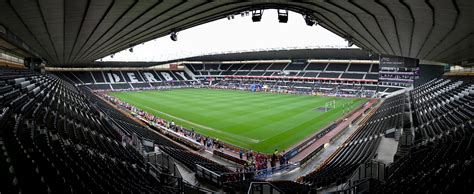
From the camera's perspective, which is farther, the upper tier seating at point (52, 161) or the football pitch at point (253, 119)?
the football pitch at point (253, 119)

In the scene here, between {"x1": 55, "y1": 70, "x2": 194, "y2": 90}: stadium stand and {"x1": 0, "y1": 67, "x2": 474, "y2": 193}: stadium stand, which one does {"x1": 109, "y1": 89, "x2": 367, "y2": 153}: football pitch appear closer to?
{"x1": 0, "y1": 67, "x2": 474, "y2": 193}: stadium stand

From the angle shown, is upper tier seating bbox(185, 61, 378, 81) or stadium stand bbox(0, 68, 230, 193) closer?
stadium stand bbox(0, 68, 230, 193)

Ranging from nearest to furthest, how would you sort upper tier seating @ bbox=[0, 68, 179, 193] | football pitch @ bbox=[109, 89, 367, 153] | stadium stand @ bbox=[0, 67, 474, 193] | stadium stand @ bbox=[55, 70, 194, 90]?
upper tier seating @ bbox=[0, 68, 179, 193], stadium stand @ bbox=[0, 67, 474, 193], football pitch @ bbox=[109, 89, 367, 153], stadium stand @ bbox=[55, 70, 194, 90]

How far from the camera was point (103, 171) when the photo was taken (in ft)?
23.1

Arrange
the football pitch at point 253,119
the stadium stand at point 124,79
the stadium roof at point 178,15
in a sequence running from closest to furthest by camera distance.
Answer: the stadium roof at point 178,15 → the football pitch at point 253,119 → the stadium stand at point 124,79

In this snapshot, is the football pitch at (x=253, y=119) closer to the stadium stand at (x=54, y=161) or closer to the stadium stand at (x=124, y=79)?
the stadium stand at (x=54, y=161)

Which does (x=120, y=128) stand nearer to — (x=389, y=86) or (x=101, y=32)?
(x=101, y=32)

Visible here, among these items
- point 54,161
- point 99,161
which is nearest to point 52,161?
point 54,161

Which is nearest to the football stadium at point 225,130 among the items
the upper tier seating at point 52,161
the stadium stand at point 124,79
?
the upper tier seating at point 52,161

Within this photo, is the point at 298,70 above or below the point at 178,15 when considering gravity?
below

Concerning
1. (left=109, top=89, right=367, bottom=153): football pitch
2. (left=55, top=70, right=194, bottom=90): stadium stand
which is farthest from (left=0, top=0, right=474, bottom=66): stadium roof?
(left=55, top=70, right=194, bottom=90): stadium stand

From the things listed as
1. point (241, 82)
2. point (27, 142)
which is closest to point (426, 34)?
point (27, 142)

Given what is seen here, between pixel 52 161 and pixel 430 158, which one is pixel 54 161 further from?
pixel 430 158

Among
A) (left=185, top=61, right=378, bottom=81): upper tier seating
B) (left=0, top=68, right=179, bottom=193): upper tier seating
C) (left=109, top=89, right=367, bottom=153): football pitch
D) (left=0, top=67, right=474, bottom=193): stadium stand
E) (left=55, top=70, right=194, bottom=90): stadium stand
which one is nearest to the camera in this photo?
(left=0, top=68, right=179, bottom=193): upper tier seating
